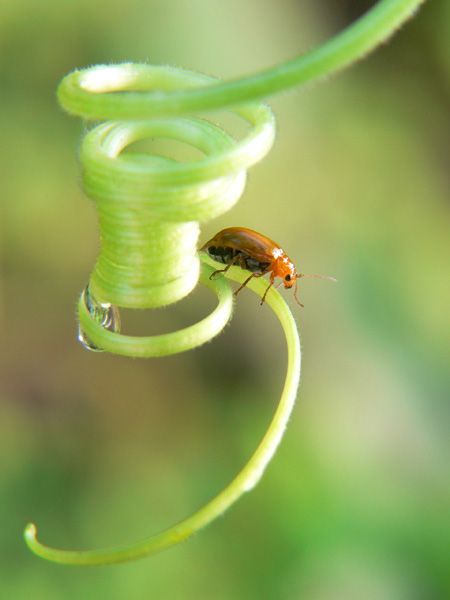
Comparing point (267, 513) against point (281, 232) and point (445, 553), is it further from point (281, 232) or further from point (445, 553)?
point (281, 232)

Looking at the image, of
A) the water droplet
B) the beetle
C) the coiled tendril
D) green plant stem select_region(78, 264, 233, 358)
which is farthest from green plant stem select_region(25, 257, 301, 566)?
the water droplet

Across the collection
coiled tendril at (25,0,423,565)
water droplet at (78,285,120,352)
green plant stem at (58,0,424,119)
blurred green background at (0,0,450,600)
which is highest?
green plant stem at (58,0,424,119)

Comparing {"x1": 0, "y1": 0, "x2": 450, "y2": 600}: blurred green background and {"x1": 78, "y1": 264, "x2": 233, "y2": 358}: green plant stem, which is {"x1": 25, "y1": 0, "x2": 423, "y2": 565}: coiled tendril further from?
{"x1": 0, "y1": 0, "x2": 450, "y2": 600}: blurred green background

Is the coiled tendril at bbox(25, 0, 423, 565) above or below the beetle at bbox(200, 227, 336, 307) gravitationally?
above

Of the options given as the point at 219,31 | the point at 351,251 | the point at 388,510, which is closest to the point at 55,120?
the point at 219,31

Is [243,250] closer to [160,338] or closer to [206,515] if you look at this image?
[160,338]

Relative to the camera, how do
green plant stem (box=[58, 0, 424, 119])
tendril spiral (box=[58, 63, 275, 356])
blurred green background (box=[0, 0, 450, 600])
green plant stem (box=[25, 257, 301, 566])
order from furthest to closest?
blurred green background (box=[0, 0, 450, 600]) < green plant stem (box=[25, 257, 301, 566]) < tendril spiral (box=[58, 63, 275, 356]) < green plant stem (box=[58, 0, 424, 119])

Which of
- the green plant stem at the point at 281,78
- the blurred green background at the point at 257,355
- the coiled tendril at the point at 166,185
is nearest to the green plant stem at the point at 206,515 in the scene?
the coiled tendril at the point at 166,185
